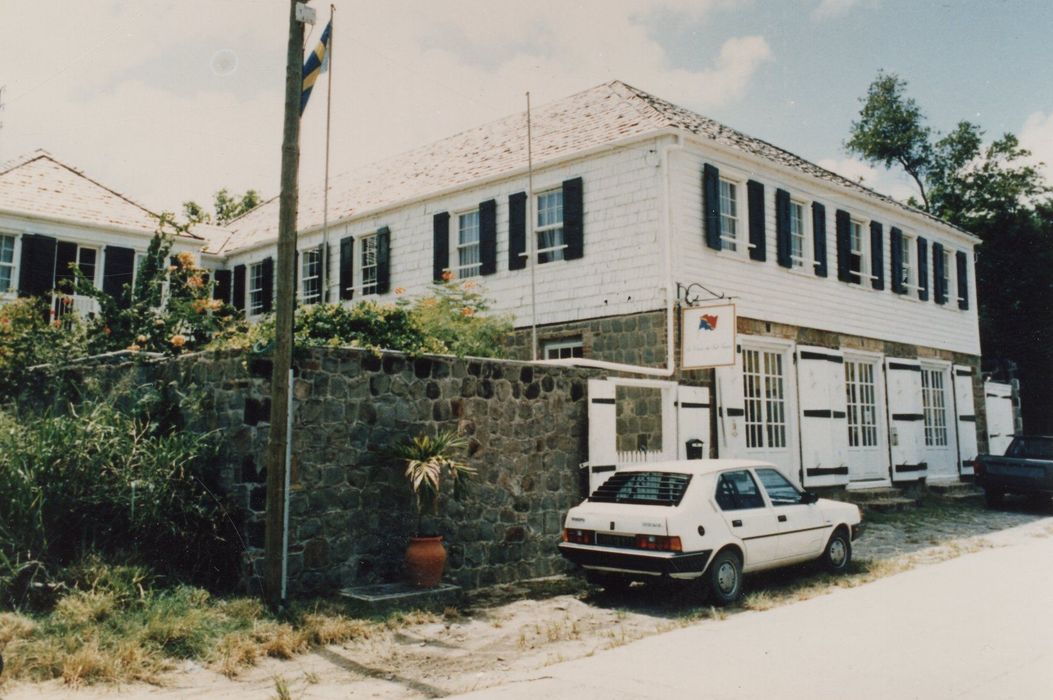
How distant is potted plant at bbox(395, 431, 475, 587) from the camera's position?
8.67m

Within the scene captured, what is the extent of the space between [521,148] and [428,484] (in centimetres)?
1084

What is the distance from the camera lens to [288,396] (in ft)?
26.6

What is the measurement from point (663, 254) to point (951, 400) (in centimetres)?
1191

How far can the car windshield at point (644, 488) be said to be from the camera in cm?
891

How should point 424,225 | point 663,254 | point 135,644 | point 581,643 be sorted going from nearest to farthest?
point 135,644 → point 581,643 → point 663,254 → point 424,225

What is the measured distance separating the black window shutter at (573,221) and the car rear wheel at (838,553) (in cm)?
706

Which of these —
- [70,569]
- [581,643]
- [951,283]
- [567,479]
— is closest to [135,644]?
[70,569]

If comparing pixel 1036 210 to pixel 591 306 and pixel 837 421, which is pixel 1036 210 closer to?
pixel 837 421

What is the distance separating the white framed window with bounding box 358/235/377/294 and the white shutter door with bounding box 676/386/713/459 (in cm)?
886

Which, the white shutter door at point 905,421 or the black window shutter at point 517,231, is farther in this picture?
the white shutter door at point 905,421

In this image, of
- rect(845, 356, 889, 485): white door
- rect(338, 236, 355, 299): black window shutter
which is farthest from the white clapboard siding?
rect(338, 236, 355, 299): black window shutter

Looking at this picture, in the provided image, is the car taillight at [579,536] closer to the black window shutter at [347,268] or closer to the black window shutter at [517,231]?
the black window shutter at [517,231]

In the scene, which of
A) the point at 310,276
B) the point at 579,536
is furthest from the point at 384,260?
the point at 579,536

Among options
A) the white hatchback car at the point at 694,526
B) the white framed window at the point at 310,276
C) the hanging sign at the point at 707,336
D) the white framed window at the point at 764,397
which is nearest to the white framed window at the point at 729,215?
the white framed window at the point at 764,397
